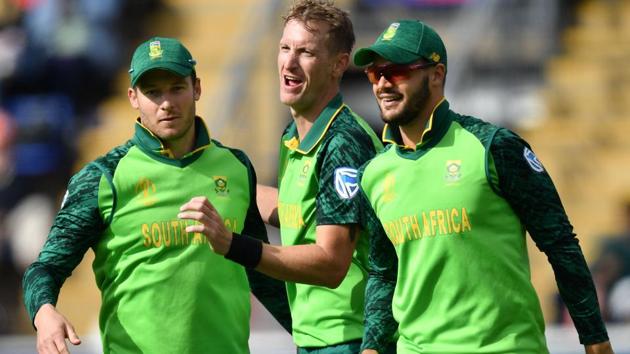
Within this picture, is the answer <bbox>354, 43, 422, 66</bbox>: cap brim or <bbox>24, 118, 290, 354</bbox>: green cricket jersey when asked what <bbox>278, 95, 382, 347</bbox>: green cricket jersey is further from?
<bbox>354, 43, 422, 66</bbox>: cap brim

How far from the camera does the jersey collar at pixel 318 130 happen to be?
18.3 feet

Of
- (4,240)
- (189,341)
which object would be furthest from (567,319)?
(189,341)

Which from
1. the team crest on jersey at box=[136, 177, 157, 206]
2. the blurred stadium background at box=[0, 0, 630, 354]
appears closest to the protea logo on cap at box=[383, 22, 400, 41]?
the team crest on jersey at box=[136, 177, 157, 206]

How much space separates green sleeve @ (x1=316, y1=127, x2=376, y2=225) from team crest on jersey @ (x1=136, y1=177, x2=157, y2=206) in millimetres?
598

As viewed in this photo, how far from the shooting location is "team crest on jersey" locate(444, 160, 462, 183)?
483 centimetres

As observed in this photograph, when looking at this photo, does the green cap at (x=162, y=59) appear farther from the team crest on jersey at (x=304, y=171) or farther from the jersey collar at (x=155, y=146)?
the team crest on jersey at (x=304, y=171)

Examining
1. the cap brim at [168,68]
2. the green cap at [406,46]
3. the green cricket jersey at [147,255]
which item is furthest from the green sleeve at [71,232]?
the green cap at [406,46]

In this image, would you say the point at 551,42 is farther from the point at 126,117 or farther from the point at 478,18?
the point at 126,117

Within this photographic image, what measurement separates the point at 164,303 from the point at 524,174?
1387 millimetres

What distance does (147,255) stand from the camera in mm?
5242

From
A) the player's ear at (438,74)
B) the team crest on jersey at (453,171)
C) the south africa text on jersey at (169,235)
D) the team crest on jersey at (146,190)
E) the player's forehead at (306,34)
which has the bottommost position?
the south africa text on jersey at (169,235)

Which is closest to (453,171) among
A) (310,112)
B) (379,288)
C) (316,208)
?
(379,288)

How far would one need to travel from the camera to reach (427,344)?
16.0 feet

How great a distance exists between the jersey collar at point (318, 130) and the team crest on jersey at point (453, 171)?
820mm
